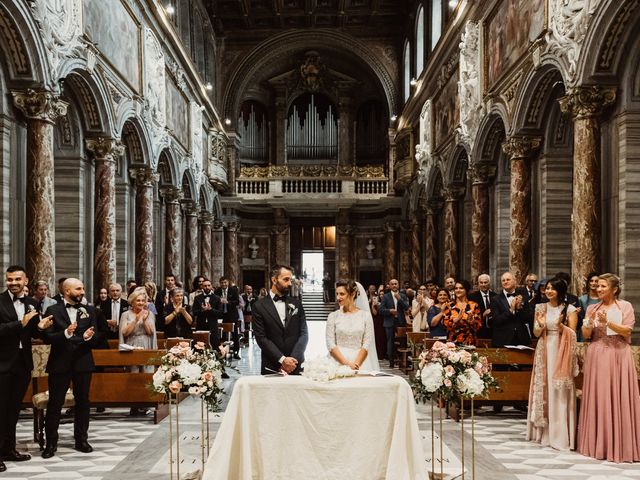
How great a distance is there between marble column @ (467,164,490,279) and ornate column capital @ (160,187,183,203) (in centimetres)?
952

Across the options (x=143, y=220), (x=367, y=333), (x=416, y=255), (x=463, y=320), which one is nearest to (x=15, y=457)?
(x=367, y=333)

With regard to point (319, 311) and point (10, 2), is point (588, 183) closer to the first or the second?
point (10, 2)

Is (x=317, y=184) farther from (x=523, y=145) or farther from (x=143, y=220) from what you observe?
(x=523, y=145)

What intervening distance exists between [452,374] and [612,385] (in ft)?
8.03

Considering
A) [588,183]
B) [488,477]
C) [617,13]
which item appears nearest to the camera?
[488,477]

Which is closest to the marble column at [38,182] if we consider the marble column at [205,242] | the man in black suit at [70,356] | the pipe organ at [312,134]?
the man in black suit at [70,356]

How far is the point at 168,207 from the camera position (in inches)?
909

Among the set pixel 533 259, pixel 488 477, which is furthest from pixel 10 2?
pixel 533 259

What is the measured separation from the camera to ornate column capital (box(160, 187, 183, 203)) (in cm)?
2262

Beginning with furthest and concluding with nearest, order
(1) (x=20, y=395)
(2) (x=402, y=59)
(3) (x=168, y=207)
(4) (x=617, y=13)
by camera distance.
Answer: (2) (x=402, y=59), (3) (x=168, y=207), (4) (x=617, y=13), (1) (x=20, y=395)

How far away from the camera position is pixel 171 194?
74.6 feet

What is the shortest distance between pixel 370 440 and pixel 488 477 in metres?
1.64

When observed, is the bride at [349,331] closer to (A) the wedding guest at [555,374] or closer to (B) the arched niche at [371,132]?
(A) the wedding guest at [555,374]

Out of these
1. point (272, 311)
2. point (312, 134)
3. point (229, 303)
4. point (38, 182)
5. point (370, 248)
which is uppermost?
point (312, 134)
